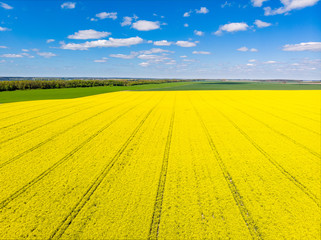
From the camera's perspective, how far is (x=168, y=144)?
10.5 meters

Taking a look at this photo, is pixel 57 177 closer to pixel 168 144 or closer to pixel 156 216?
pixel 156 216

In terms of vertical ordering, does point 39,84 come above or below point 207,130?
above

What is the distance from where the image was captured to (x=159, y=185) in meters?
6.48

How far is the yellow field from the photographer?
15.3ft

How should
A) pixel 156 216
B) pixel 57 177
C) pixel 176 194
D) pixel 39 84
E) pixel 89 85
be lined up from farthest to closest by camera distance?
pixel 89 85
pixel 39 84
pixel 57 177
pixel 176 194
pixel 156 216

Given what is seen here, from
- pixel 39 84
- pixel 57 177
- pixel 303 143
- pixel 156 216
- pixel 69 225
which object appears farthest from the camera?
pixel 39 84

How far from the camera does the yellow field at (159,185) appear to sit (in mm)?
4664

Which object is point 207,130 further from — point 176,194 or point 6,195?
point 6,195

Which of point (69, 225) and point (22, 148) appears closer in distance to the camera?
point (69, 225)

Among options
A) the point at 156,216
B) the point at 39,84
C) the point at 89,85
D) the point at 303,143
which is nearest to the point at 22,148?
the point at 156,216

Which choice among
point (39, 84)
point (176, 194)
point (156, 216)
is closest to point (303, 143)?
point (176, 194)

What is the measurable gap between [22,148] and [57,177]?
14.8 ft

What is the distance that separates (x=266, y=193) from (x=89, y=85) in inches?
3420

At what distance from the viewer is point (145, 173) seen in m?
7.30
